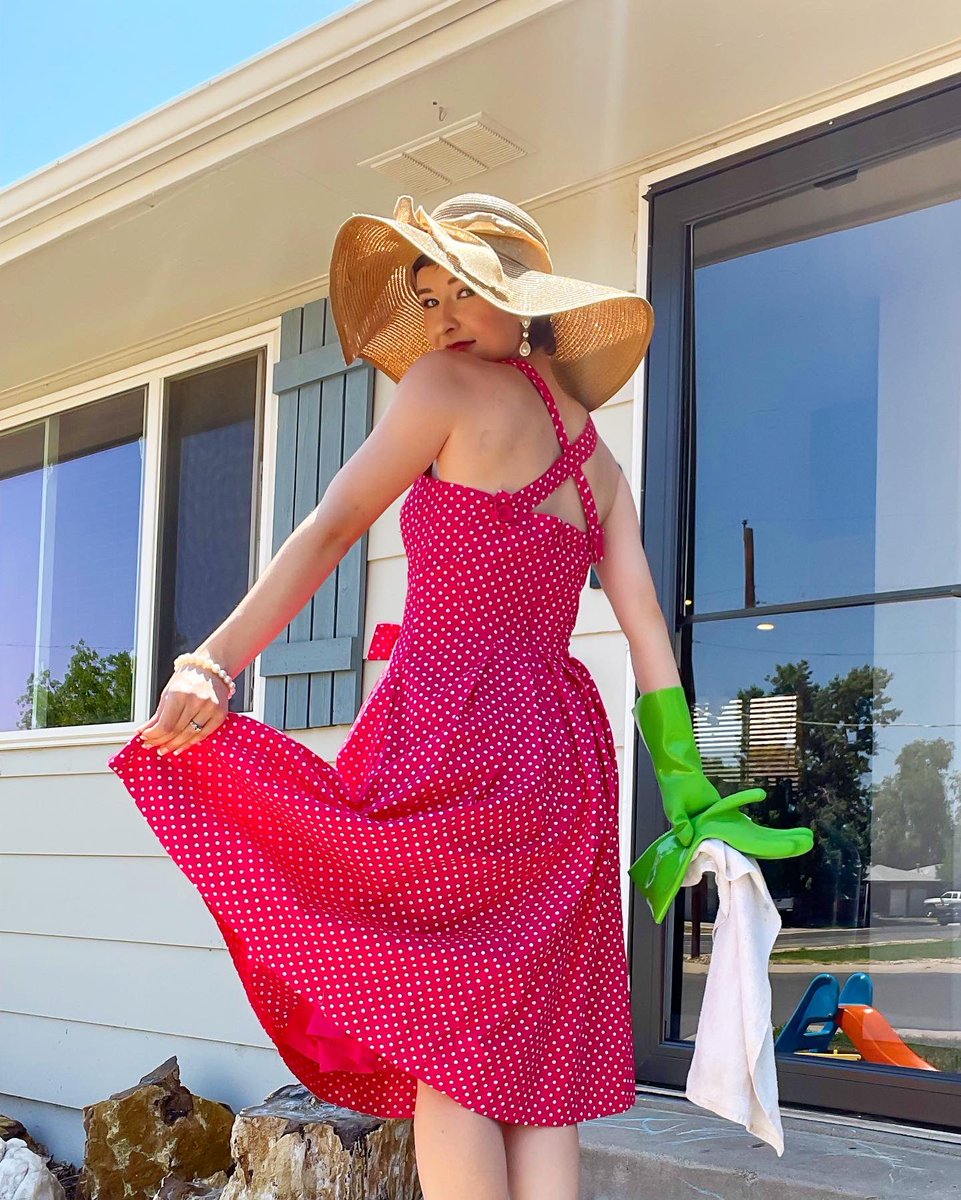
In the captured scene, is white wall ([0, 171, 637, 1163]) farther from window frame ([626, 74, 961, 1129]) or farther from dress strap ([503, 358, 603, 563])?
dress strap ([503, 358, 603, 563])

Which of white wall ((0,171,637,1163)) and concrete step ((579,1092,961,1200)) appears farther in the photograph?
white wall ((0,171,637,1163))

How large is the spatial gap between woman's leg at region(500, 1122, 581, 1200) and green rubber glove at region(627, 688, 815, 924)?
322mm

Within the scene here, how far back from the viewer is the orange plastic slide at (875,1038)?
102 inches

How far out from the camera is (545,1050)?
1.63m

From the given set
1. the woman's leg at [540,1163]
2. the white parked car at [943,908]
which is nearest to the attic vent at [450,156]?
the white parked car at [943,908]

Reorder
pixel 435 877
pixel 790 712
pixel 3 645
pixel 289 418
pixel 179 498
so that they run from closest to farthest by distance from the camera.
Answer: pixel 435 877
pixel 790 712
pixel 289 418
pixel 179 498
pixel 3 645

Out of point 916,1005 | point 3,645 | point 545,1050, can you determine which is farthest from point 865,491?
point 3,645

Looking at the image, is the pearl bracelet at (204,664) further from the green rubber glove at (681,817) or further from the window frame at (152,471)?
the window frame at (152,471)

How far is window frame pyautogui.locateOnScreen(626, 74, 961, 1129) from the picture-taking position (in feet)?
8.16

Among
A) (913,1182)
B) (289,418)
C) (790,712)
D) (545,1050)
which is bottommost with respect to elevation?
(913,1182)

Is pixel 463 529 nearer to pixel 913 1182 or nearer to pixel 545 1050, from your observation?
pixel 545 1050

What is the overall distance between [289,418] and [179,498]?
28.5 inches

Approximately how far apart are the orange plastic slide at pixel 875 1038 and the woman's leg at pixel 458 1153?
1305 mm

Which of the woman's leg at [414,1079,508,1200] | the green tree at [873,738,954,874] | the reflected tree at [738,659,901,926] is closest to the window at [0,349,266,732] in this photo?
the reflected tree at [738,659,901,926]
